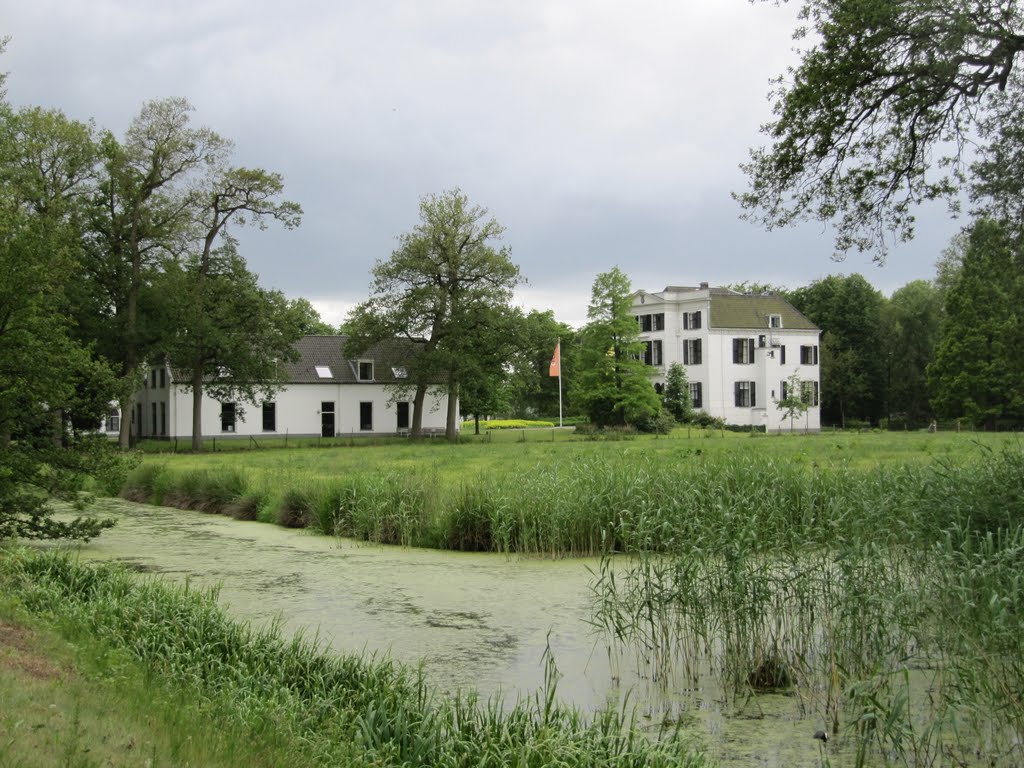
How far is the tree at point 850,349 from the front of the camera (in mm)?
57656

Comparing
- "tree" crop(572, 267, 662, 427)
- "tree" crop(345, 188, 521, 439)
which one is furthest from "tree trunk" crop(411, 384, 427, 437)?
"tree" crop(572, 267, 662, 427)

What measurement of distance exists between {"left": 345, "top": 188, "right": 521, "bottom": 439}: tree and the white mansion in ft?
45.3

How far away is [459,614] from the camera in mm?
8461

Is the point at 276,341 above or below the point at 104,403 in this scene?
above

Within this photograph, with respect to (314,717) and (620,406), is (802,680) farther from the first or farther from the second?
(620,406)

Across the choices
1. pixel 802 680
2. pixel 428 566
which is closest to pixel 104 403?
pixel 428 566

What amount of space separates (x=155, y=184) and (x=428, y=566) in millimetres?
27555

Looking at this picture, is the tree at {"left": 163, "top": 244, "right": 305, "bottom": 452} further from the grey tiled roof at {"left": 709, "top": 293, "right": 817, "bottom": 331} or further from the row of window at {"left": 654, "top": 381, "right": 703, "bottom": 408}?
the grey tiled roof at {"left": 709, "top": 293, "right": 817, "bottom": 331}

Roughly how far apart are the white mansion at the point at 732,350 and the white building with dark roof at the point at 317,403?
538 inches

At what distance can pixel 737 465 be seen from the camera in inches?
481

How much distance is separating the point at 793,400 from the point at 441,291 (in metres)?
20.3

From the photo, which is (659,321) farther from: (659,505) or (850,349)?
(659,505)

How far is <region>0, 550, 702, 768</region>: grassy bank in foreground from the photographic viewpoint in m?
4.00

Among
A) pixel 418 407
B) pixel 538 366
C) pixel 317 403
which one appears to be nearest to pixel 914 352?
pixel 538 366
